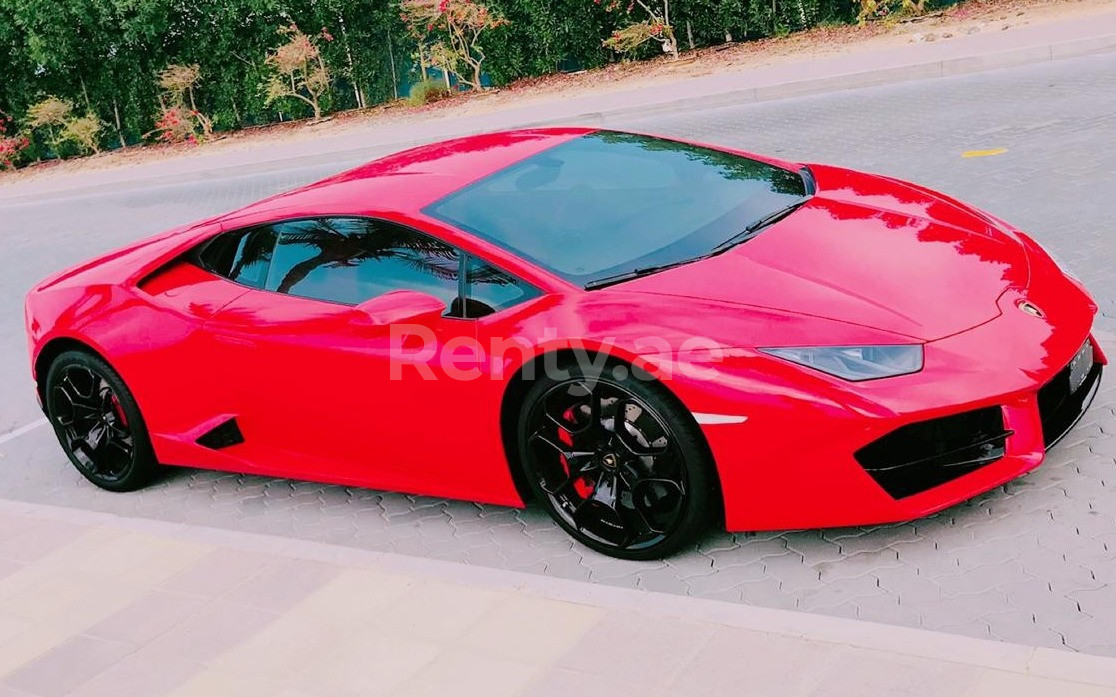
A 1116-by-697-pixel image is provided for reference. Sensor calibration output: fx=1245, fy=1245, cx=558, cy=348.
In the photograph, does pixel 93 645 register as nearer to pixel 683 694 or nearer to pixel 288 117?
pixel 683 694

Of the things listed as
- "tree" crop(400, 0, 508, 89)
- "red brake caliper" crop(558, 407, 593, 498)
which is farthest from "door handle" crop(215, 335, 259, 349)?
"tree" crop(400, 0, 508, 89)

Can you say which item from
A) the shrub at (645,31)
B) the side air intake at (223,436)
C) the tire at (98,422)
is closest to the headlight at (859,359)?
the side air intake at (223,436)

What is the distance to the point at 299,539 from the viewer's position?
5.03 metres

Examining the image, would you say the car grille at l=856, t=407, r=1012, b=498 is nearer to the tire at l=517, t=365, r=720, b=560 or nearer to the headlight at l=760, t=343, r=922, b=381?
the headlight at l=760, t=343, r=922, b=381

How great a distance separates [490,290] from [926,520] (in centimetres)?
173

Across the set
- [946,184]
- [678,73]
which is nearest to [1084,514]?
[946,184]

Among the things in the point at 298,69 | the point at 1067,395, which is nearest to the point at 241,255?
the point at 1067,395

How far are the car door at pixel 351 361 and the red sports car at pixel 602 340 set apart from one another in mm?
12

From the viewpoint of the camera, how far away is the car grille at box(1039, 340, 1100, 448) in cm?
410

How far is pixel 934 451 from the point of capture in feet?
12.7

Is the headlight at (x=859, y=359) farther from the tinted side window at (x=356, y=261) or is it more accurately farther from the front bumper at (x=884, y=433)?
the tinted side window at (x=356, y=261)

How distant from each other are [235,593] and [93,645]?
512mm

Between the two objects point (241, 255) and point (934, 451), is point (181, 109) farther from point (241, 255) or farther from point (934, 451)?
point (934, 451)

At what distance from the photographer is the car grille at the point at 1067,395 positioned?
4098 mm
